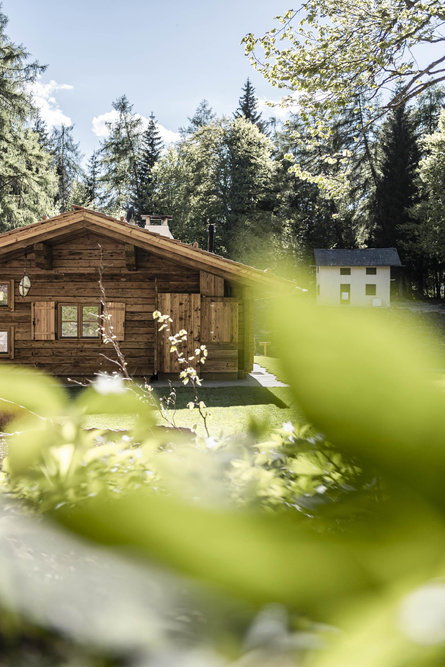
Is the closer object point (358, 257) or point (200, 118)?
point (358, 257)

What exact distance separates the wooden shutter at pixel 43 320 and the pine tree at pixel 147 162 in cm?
3019

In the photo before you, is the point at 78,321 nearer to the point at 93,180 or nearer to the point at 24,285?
the point at 24,285

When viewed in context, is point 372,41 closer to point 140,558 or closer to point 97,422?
point 97,422

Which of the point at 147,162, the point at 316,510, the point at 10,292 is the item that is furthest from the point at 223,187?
the point at 316,510

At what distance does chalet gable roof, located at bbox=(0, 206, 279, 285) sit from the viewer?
11.4 metres

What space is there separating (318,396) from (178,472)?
552 mm

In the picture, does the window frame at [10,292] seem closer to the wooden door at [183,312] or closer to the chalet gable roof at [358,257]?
the wooden door at [183,312]

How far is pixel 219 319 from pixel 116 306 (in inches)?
109

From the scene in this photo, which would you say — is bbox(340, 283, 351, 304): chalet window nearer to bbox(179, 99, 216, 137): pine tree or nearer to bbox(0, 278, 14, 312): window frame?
bbox(179, 99, 216, 137): pine tree

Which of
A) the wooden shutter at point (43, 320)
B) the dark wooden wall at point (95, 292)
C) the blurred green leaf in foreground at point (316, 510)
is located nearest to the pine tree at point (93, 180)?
the dark wooden wall at point (95, 292)

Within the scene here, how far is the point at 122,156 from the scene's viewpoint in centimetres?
4306

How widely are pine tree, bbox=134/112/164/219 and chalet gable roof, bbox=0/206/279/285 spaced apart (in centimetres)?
3044

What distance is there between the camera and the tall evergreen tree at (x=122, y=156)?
4291 cm

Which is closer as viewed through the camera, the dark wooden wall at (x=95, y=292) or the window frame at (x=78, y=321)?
the dark wooden wall at (x=95, y=292)
